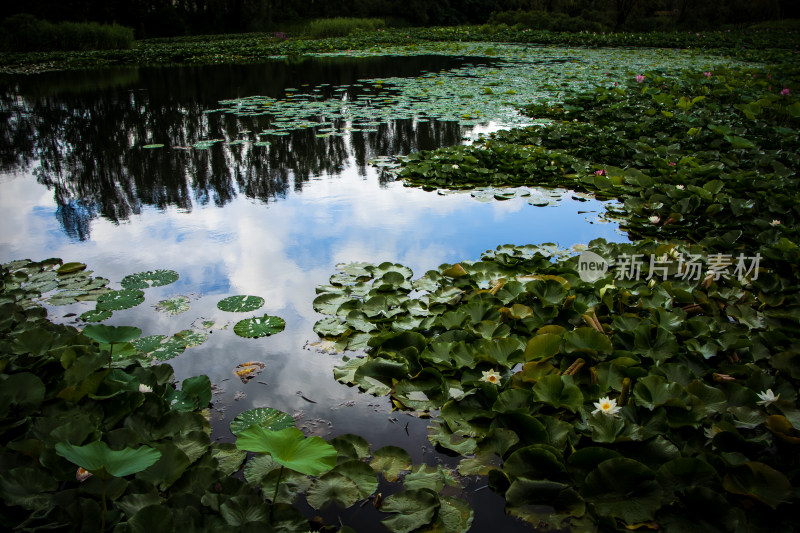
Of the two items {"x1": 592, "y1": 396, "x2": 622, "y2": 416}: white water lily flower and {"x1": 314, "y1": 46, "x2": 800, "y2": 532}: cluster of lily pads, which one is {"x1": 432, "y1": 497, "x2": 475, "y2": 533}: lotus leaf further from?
{"x1": 592, "y1": 396, "x2": 622, "y2": 416}: white water lily flower

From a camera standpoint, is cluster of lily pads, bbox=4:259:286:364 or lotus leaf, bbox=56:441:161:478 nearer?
lotus leaf, bbox=56:441:161:478

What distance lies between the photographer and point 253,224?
297 centimetres

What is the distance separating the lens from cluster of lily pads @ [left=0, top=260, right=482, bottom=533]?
988 millimetres

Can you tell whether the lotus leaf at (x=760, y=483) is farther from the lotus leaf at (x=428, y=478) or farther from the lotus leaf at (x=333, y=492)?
the lotus leaf at (x=333, y=492)

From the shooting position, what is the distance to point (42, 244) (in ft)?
9.00

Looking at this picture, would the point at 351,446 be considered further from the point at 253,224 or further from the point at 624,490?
the point at 253,224

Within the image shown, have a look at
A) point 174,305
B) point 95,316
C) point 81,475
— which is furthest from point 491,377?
point 95,316

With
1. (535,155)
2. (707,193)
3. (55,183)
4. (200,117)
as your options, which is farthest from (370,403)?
(200,117)

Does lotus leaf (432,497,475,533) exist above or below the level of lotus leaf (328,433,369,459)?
below

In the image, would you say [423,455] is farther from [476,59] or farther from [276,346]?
[476,59]

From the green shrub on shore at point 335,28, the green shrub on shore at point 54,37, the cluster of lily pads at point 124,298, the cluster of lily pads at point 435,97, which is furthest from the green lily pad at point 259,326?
the green shrub on shore at point 335,28

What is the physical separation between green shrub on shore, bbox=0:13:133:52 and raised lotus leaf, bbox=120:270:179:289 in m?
16.7

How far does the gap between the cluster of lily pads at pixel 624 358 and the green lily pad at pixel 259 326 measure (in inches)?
6.9

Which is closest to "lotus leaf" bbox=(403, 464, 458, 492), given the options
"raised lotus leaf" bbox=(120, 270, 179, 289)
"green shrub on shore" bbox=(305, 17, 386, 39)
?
"raised lotus leaf" bbox=(120, 270, 179, 289)
